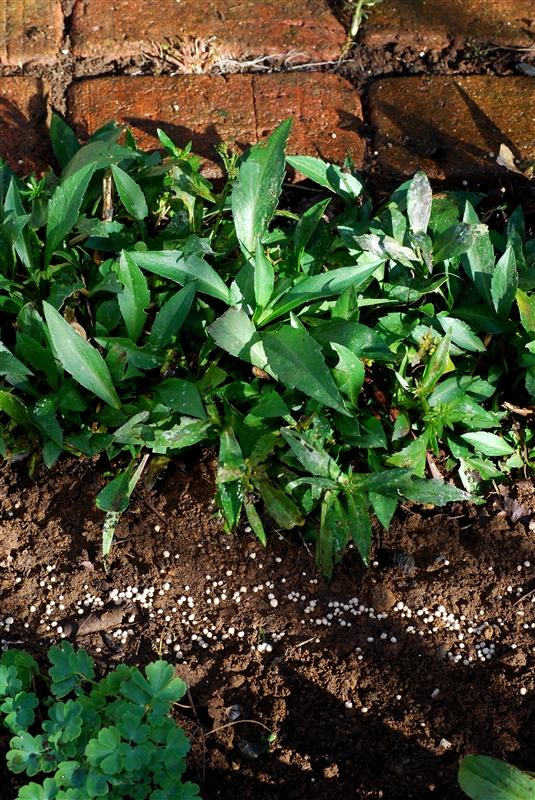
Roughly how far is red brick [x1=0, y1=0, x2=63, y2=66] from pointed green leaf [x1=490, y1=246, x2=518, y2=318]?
1783 mm

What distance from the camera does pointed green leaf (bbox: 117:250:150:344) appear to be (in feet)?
6.65

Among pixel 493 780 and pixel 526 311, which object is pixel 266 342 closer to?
pixel 526 311

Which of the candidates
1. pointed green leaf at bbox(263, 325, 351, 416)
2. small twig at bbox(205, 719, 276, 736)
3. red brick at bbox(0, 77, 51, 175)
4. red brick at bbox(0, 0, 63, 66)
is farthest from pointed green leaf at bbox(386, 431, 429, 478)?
red brick at bbox(0, 0, 63, 66)

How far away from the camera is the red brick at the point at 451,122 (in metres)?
2.65

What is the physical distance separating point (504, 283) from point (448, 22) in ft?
4.63

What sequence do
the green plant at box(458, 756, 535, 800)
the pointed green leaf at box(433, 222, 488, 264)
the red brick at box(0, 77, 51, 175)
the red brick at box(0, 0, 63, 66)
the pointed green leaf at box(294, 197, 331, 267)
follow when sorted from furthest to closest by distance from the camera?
1. the red brick at box(0, 0, 63, 66)
2. the red brick at box(0, 77, 51, 175)
3. the pointed green leaf at box(294, 197, 331, 267)
4. the pointed green leaf at box(433, 222, 488, 264)
5. the green plant at box(458, 756, 535, 800)

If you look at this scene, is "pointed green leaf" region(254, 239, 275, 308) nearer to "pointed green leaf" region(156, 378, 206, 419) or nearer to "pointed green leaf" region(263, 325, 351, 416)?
"pointed green leaf" region(263, 325, 351, 416)

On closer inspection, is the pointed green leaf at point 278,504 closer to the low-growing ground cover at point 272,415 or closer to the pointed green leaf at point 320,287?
the low-growing ground cover at point 272,415

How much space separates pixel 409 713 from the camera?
69.6 inches

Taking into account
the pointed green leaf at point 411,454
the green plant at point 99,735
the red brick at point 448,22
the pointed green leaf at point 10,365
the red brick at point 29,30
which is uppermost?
the red brick at point 29,30

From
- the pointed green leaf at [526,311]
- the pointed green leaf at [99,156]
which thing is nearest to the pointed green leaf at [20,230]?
the pointed green leaf at [99,156]

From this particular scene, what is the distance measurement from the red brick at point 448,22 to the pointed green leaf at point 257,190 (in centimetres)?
107

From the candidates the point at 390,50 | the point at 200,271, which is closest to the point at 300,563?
the point at 200,271

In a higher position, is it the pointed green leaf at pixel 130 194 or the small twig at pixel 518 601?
the pointed green leaf at pixel 130 194
